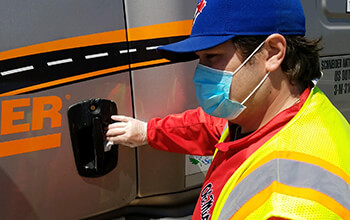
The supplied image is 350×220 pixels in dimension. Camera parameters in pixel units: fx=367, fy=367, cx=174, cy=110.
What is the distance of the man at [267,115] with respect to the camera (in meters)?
0.99

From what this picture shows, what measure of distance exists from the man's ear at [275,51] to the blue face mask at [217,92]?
37mm

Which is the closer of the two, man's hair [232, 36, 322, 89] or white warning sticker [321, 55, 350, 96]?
man's hair [232, 36, 322, 89]

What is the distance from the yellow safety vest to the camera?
0.95 meters

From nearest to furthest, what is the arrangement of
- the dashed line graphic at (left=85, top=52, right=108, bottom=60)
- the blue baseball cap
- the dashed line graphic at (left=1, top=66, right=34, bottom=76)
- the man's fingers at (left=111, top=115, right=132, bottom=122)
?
the blue baseball cap
the dashed line graphic at (left=1, top=66, right=34, bottom=76)
the dashed line graphic at (left=85, top=52, right=108, bottom=60)
the man's fingers at (left=111, top=115, right=132, bottom=122)

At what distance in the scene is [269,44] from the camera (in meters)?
1.16

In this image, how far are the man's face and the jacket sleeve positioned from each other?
44 centimetres

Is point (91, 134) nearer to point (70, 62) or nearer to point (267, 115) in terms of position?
point (70, 62)

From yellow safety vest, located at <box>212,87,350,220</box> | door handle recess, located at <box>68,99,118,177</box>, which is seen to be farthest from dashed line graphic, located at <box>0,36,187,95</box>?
yellow safety vest, located at <box>212,87,350,220</box>

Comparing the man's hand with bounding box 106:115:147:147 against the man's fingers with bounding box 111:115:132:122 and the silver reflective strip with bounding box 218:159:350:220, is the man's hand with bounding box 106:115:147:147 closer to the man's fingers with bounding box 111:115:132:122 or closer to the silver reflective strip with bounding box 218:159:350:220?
the man's fingers with bounding box 111:115:132:122

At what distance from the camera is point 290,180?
100 centimetres

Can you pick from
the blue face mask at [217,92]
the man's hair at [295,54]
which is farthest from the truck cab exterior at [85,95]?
the man's hair at [295,54]

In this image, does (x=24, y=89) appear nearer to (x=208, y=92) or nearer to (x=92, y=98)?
(x=92, y=98)

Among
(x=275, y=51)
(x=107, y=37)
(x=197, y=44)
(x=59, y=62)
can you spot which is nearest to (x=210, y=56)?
(x=197, y=44)

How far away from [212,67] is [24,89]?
71 centimetres
